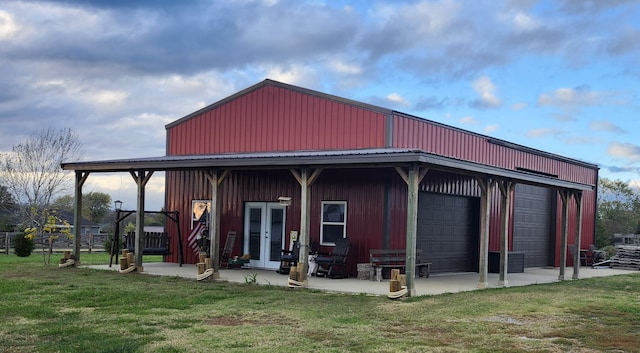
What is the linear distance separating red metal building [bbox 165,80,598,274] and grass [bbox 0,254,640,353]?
3.27 metres

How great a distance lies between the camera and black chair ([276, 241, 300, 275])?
52.6ft

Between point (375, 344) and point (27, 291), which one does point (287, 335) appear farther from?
point (27, 291)

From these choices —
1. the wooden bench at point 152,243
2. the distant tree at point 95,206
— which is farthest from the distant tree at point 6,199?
the wooden bench at point 152,243

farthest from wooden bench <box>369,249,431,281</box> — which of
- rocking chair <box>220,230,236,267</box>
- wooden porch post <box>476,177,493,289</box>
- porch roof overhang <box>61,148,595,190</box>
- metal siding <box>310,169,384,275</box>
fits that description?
rocking chair <box>220,230,236,267</box>

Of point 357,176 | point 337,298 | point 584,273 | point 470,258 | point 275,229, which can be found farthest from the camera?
point 584,273

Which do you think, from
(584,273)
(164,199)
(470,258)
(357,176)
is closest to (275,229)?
(357,176)

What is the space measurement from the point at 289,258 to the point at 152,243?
4.21 metres

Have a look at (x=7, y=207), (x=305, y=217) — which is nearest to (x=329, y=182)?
(x=305, y=217)

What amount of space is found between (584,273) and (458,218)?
4.82 m

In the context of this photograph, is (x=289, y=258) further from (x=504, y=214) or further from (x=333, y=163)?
(x=504, y=214)

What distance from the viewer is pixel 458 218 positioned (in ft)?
Answer: 61.2

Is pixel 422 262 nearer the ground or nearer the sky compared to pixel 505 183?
nearer the ground

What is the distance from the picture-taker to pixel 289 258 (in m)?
16.0

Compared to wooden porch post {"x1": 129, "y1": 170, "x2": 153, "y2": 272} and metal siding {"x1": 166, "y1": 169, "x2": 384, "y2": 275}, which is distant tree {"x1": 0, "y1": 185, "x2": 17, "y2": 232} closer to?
metal siding {"x1": 166, "y1": 169, "x2": 384, "y2": 275}
